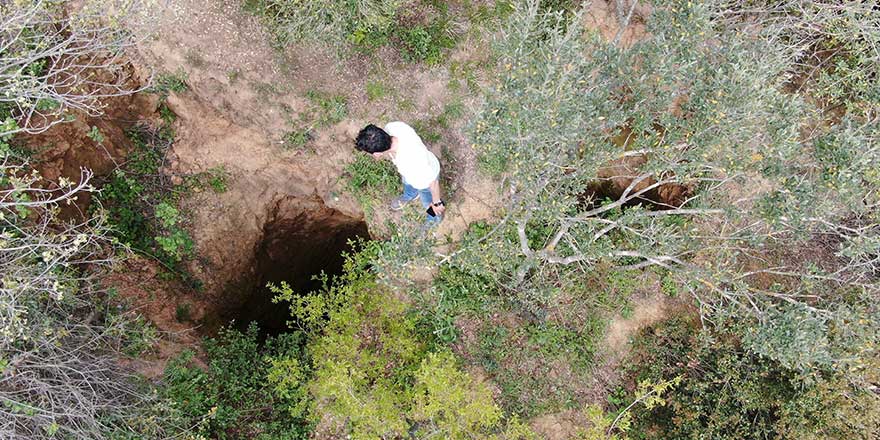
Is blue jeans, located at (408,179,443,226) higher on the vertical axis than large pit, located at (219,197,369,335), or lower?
higher

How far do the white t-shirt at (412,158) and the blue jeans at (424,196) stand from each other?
0.52 m

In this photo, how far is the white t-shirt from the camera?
591 cm

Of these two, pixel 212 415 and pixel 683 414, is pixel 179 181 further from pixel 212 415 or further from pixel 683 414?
pixel 683 414

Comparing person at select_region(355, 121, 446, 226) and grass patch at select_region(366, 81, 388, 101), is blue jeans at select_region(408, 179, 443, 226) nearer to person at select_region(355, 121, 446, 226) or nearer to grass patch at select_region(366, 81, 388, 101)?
person at select_region(355, 121, 446, 226)

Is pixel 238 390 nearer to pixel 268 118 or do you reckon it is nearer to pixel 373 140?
pixel 268 118

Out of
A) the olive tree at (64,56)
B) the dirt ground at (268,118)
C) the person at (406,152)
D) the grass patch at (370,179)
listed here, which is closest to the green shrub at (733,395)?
→ the dirt ground at (268,118)

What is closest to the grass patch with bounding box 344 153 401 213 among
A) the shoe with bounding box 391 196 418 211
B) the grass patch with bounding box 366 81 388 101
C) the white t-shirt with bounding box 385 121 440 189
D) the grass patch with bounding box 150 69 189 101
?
the shoe with bounding box 391 196 418 211

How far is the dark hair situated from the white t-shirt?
302mm

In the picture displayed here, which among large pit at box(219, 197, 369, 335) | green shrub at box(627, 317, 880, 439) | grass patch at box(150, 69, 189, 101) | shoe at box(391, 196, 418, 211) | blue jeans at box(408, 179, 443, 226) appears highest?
grass patch at box(150, 69, 189, 101)

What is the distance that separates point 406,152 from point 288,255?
4491 mm

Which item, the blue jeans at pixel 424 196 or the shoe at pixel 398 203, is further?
the shoe at pixel 398 203

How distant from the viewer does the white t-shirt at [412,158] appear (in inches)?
233

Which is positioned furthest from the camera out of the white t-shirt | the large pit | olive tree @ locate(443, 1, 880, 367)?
the large pit

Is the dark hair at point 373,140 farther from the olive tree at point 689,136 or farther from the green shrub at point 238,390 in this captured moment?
the green shrub at point 238,390
